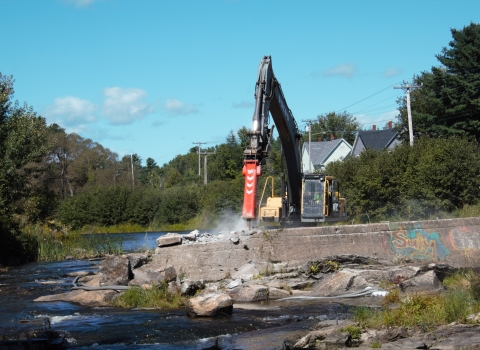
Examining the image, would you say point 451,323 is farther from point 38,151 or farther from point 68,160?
point 68,160

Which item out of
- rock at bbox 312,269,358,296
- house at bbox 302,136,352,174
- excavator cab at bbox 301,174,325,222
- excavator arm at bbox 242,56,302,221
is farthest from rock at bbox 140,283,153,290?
house at bbox 302,136,352,174

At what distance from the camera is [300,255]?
53.6 feet

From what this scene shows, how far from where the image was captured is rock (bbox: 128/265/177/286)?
1546 centimetres

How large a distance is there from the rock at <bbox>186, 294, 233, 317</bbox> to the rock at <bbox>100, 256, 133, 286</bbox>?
145 inches

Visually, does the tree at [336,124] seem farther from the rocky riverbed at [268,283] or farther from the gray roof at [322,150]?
the rocky riverbed at [268,283]

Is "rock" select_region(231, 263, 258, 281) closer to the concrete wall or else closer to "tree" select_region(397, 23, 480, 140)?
the concrete wall

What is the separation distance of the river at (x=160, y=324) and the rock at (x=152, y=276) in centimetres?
152

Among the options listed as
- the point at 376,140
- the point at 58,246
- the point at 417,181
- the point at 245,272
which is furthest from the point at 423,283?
the point at 376,140

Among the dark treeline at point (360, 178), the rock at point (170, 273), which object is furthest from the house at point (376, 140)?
the rock at point (170, 273)

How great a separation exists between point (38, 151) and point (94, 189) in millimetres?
26951

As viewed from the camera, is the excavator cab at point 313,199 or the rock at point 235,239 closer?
the rock at point 235,239

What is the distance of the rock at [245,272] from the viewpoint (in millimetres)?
15691

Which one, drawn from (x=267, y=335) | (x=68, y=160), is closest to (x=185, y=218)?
(x=68, y=160)

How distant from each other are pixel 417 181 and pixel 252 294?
21.9 meters
